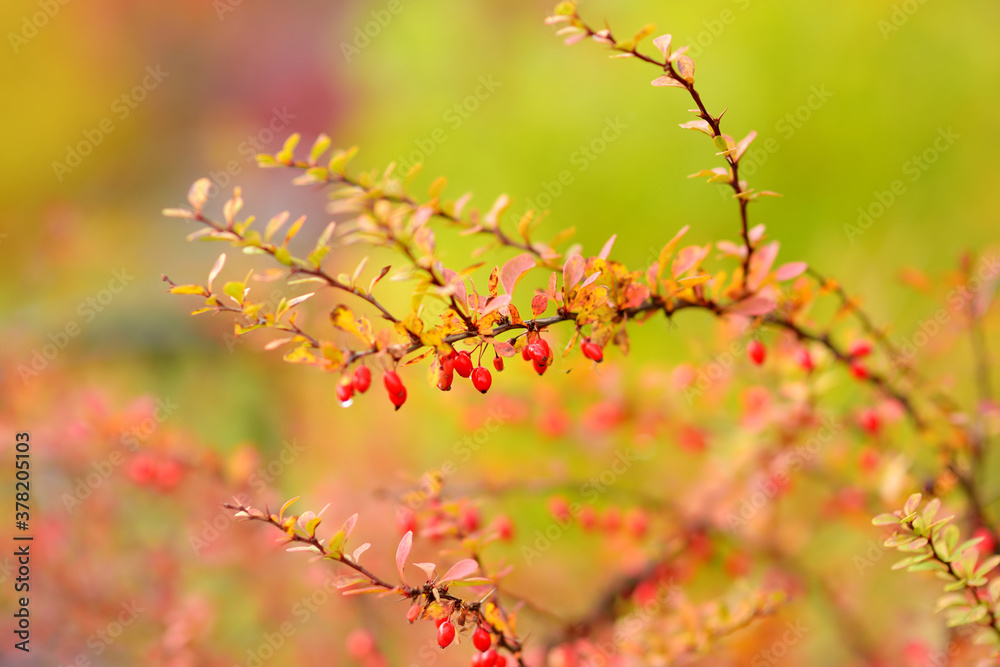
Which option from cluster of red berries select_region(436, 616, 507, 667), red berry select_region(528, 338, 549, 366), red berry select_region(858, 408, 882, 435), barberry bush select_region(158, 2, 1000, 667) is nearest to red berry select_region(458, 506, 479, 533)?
barberry bush select_region(158, 2, 1000, 667)

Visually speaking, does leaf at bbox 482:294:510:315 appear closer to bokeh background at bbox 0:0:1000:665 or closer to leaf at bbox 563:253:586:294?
leaf at bbox 563:253:586:294

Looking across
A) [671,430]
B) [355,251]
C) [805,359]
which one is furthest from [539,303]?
[355,251]

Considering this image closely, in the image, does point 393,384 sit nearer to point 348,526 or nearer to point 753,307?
point 348,526

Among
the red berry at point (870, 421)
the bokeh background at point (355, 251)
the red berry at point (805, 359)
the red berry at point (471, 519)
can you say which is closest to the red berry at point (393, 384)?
the bokeh background at point (355, 251)

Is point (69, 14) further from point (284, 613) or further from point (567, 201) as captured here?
point (284, 613)

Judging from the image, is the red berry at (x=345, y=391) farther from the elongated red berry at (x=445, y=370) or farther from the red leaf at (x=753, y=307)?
the red leaf at (x=753, y=307)

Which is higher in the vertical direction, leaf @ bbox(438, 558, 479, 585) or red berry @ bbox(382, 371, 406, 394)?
red berry @ bbox(382, 371, 406, 394)

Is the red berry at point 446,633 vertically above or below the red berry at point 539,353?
below
